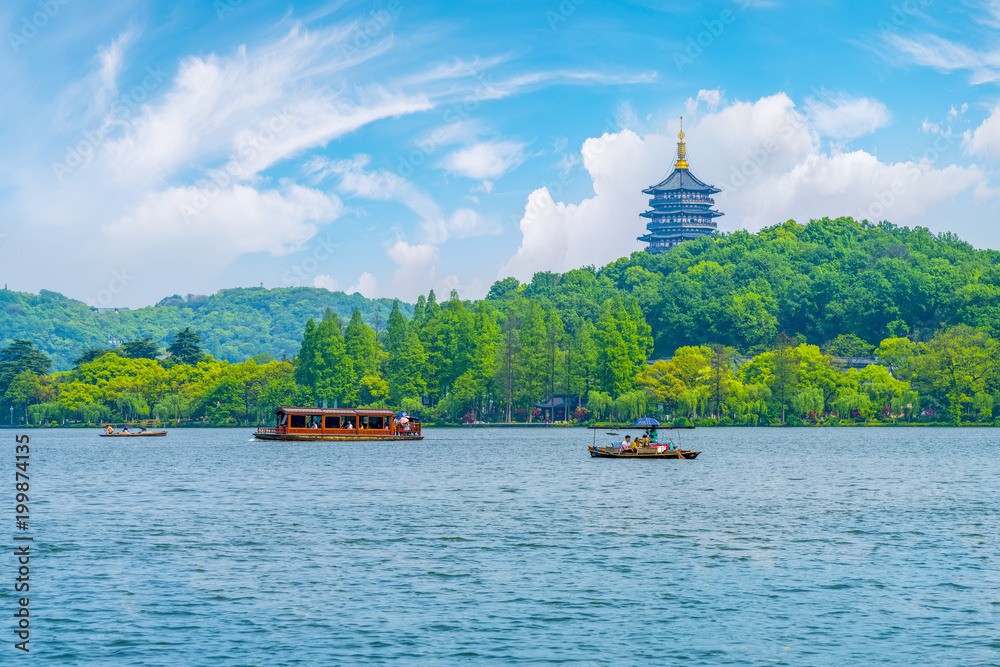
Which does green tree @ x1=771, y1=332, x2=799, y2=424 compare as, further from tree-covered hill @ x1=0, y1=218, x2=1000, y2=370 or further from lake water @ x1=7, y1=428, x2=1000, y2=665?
lake water @ x1=7, y1=428, x2=1000, y2=665

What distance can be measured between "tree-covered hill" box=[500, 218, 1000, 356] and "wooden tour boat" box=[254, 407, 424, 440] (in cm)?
6269

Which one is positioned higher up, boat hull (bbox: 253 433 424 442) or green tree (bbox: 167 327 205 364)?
green tree (bbox: 167 327 205 364)

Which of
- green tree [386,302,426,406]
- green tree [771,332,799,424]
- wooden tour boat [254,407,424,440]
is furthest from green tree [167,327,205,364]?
green tree [771,332,799,424]

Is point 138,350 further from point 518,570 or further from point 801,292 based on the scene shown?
point 518,570

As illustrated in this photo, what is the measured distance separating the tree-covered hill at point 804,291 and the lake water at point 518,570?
97916mm

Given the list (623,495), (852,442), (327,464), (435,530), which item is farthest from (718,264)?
(435,530)

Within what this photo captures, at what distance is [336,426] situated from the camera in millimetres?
100000

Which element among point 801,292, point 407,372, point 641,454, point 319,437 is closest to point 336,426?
point 319,437

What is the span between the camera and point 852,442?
87.8 metres

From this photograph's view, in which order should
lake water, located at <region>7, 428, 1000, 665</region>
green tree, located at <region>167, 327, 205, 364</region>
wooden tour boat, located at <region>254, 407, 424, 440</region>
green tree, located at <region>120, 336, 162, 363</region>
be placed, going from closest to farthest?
1. lake water, located at <region>7, 428, 1000, 665</region>
2. wooden tour boat, located at <region>254, 407, 424, 440</region>
3. green tree, located at <region>167, 327, 205, 364</region>
4. green tree, located at <region>120, 336, 162, 363</region>

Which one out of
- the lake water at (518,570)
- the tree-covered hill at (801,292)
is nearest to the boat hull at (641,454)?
the lake water at (518,570)

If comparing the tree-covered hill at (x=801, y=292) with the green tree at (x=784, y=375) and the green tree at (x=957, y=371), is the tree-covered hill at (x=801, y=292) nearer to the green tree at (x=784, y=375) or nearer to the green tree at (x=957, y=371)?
the green tree at (x=957, y=371)

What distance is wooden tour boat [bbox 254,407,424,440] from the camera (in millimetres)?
95750

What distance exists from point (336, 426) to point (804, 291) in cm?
8726
